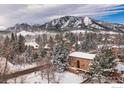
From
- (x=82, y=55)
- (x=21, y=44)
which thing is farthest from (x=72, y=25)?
(x=21, y=44)

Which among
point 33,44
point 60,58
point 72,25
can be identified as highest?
point 72,25

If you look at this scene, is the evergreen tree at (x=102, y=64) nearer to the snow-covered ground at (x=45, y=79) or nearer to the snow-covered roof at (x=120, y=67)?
the snow-covered roof at (x=120, y=67)

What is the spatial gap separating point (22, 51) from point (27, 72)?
243 mm

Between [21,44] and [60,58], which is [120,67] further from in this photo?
[21,44]

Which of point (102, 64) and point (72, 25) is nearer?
point (102, 64)

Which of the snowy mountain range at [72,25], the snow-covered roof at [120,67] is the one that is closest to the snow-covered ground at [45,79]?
the snow-covered roof at [120,67]

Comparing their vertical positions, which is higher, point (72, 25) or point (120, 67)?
point (72, 25)

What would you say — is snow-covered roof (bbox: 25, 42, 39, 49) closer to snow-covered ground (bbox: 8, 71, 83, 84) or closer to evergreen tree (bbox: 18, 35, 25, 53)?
evergreen tree (bbox: 18, 35, 25, 53)

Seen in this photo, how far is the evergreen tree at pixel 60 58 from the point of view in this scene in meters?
2.48

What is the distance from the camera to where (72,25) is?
102 inches

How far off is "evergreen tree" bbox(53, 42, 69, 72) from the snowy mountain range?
0.23 meters

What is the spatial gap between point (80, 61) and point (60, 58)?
229 mm

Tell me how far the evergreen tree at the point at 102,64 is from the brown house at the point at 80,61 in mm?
59
